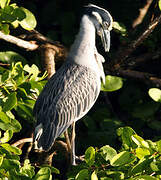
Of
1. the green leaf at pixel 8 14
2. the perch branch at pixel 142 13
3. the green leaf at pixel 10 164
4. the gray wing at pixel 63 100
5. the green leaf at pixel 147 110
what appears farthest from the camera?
the perch branch at pixel 142 13

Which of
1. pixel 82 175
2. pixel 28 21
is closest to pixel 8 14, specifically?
pixel 28 21

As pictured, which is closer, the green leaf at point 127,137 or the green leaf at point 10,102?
the green leaf at point 127,137

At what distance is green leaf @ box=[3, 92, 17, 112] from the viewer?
117 inches

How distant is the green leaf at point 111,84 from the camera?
13.5 ft

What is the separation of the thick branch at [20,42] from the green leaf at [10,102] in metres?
1.29

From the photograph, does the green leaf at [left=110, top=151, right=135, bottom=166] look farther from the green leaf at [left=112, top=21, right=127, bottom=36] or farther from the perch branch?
the perch branch

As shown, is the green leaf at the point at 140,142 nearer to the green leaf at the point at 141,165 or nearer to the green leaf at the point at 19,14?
the green leaf at the point at 141,165

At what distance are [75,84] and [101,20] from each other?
55cm

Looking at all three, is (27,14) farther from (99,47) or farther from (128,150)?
(128,150)

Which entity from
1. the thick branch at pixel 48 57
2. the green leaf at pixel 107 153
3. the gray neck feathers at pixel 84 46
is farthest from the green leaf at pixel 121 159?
the thick branch at pixel 48 57

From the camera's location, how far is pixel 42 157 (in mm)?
3611

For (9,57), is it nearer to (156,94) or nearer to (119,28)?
(119,28)

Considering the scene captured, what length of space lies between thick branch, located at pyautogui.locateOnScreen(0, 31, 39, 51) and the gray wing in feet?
2.90

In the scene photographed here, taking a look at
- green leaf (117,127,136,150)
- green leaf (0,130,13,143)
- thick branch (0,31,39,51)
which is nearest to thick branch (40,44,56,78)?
thick branch (0,31,39,51)
